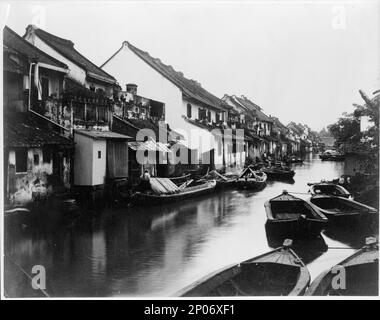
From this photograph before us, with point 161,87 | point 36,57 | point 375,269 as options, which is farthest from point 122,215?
point 161,87

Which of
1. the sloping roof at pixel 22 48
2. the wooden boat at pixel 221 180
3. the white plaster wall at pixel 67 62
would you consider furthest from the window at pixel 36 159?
the wooden boat at pixel 221 180

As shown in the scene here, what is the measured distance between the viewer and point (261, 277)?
7.84 m

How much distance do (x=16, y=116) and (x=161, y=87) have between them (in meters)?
13.2

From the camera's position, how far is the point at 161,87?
2569 cm

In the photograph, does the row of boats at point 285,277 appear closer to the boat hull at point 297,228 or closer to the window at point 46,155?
the boat hull at point 297,228

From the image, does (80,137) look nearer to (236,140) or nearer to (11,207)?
(11,207)

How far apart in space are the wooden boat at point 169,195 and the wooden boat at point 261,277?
31.6 feet

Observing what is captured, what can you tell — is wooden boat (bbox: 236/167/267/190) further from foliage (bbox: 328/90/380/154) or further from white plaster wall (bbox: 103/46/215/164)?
foliage (bbox: 328/90/380/154)

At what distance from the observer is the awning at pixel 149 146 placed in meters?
19.2

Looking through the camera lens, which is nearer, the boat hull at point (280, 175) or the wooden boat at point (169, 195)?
the wooden boat at point (169, 195)

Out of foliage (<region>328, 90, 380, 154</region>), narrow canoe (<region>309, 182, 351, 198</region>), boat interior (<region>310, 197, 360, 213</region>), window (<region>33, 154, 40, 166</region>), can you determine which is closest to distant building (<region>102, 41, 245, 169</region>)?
narrow canoe (<region>309, 182, 351, 198</region>)

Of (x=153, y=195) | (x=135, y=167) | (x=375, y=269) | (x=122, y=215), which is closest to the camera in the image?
(x=375, y=269)

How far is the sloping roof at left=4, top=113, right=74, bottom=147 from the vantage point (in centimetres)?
1251

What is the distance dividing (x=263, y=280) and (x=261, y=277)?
0.24 feet
